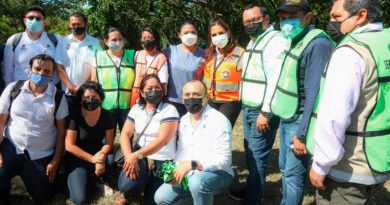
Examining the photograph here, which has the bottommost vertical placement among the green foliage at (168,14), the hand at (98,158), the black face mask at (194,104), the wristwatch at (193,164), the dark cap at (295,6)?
the hand at (98,158)

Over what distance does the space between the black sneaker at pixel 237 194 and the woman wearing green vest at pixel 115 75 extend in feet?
5.76

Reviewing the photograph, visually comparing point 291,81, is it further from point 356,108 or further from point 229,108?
point 229,108

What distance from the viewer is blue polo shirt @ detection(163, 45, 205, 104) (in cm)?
480

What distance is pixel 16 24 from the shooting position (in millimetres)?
26656

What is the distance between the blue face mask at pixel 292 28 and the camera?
3271mm

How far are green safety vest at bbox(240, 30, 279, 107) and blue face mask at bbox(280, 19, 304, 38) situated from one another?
23.8 inches

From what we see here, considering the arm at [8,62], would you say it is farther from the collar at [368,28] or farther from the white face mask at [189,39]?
the collar at [368,28]

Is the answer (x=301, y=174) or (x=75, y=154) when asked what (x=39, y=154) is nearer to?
(x=75, y=154)

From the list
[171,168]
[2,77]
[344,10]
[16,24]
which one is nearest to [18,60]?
[2,77]

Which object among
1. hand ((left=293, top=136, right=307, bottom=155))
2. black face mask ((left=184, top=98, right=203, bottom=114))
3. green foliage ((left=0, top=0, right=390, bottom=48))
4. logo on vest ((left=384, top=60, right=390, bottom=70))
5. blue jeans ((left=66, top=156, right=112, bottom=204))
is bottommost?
blue jeans ((left=66, top=156, right=112, bottom=204))

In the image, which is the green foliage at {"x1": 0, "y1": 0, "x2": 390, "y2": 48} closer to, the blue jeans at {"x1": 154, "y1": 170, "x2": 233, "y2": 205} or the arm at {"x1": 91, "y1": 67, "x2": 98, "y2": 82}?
the arm at {"x1": 91, "y1": 67, "x2": 98, "y2": 82}

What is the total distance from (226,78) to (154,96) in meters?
0.89

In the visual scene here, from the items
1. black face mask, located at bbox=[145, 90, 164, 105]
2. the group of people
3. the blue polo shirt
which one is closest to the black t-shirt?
the group of people

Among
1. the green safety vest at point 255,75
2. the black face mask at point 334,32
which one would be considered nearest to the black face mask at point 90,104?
the green safety vest at point 255,75
